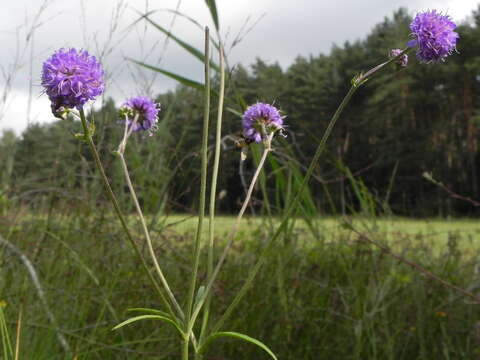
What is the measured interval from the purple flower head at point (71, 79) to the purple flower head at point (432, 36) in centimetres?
61

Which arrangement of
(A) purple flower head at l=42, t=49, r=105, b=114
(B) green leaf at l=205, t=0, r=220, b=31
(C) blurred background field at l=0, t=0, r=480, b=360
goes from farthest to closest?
(C) blurred background field at l=0, t=0, r=480, b=360
(B) green leaf at l=205, t=0, r=220, b=31
(A) purple flower head at l=42, t=49, r=105, b=114

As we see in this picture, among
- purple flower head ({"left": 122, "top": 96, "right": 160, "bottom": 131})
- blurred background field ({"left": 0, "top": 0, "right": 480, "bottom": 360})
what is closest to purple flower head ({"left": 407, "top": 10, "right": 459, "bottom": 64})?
blurred background field ({"left": 0, "top": 0, "right": 480, "bottom": 360})

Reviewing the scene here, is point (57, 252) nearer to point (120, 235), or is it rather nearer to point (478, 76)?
point (120, 235)

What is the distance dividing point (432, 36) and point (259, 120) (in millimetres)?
403

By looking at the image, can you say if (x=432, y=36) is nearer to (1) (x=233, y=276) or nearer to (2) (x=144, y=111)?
(2) (x=144, y=111)

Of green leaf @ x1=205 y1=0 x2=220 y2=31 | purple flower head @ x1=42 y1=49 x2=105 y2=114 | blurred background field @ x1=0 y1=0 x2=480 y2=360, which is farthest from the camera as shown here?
blurred background field @ x1=0 y1=0 x2=480 y2=360

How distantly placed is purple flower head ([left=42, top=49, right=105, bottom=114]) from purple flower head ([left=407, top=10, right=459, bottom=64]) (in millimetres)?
607

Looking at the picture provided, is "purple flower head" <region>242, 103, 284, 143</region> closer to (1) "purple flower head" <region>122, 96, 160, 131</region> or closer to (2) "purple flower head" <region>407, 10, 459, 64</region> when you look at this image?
(1) "purple flower head" <region>122, 96, 160, 131</region>

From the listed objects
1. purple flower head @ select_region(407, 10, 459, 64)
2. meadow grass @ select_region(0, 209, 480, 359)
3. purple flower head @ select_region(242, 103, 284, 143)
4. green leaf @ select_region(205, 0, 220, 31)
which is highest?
green leaf @ select_region(205, 0, 220, 31)

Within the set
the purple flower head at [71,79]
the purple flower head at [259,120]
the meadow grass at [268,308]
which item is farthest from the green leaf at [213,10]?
the meadow grass at [268,308]

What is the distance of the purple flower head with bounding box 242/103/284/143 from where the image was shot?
3.97 feet

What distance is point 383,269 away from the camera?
8.77 ft

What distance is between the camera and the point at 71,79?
938mm

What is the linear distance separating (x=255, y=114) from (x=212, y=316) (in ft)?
3.63
